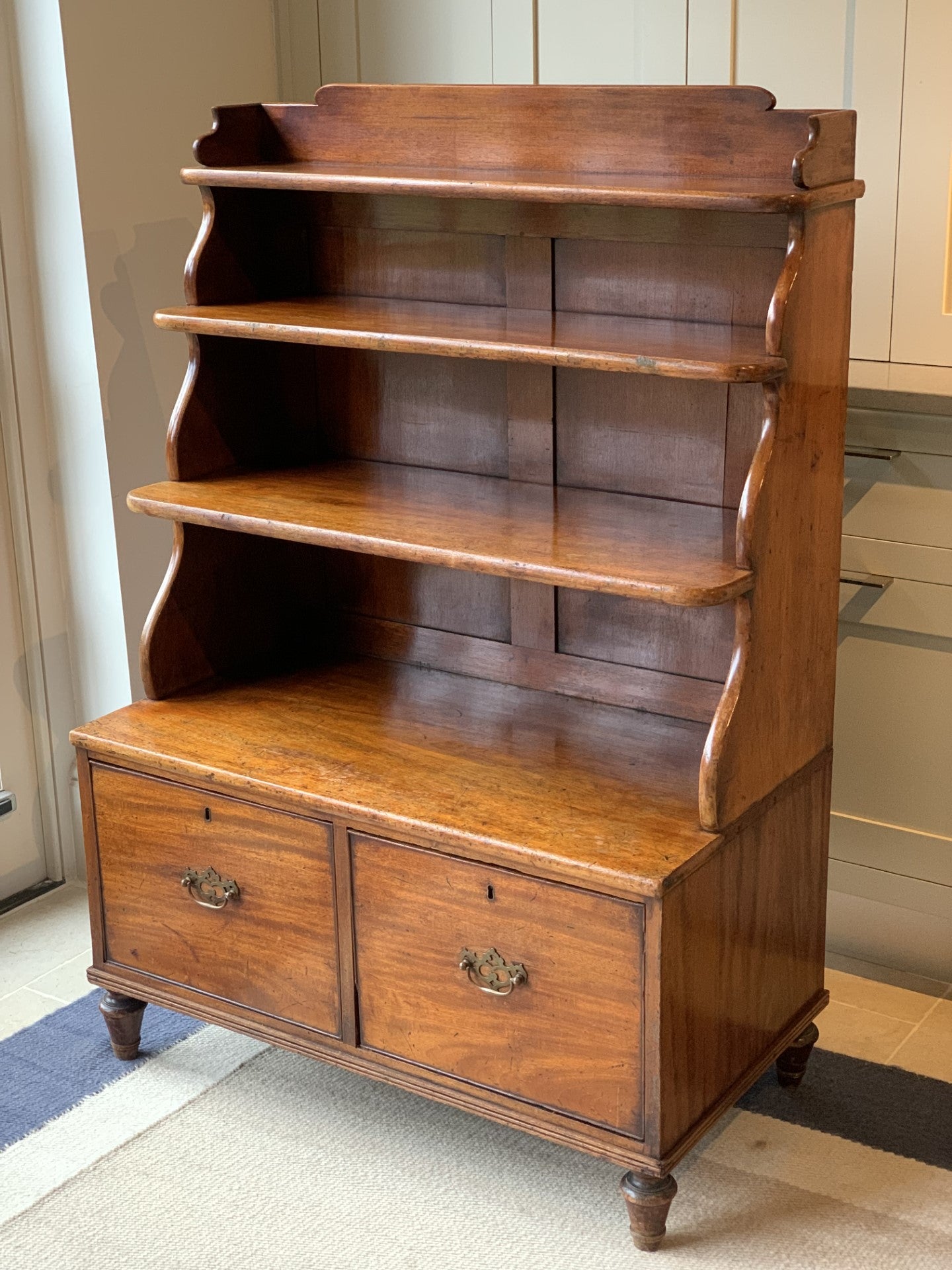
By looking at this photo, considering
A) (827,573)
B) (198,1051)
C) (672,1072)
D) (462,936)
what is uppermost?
(827,573)

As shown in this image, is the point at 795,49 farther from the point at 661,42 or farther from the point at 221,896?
the point at 221,896

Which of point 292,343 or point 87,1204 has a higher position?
point 292,343

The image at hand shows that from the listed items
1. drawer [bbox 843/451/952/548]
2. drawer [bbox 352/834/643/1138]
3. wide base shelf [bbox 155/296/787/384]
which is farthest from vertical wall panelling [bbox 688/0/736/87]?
drawer [bbox 352/834/643/1138]

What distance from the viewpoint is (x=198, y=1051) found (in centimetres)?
257

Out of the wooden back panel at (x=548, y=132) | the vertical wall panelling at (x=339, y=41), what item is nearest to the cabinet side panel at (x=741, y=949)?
the wooden back panel at (x=548, y=132)

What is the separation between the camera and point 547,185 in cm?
199

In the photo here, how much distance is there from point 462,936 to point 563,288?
37.8 inches

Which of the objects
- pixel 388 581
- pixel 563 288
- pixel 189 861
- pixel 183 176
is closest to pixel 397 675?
pixel 388 581

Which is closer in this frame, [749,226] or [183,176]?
[749,226]

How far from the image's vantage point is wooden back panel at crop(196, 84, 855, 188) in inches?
78.6

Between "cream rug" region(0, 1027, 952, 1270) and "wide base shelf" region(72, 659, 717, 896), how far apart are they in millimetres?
535

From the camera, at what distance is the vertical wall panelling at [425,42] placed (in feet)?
8.78

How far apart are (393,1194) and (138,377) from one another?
150 cm

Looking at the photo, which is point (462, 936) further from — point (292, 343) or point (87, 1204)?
point (292, 343)
